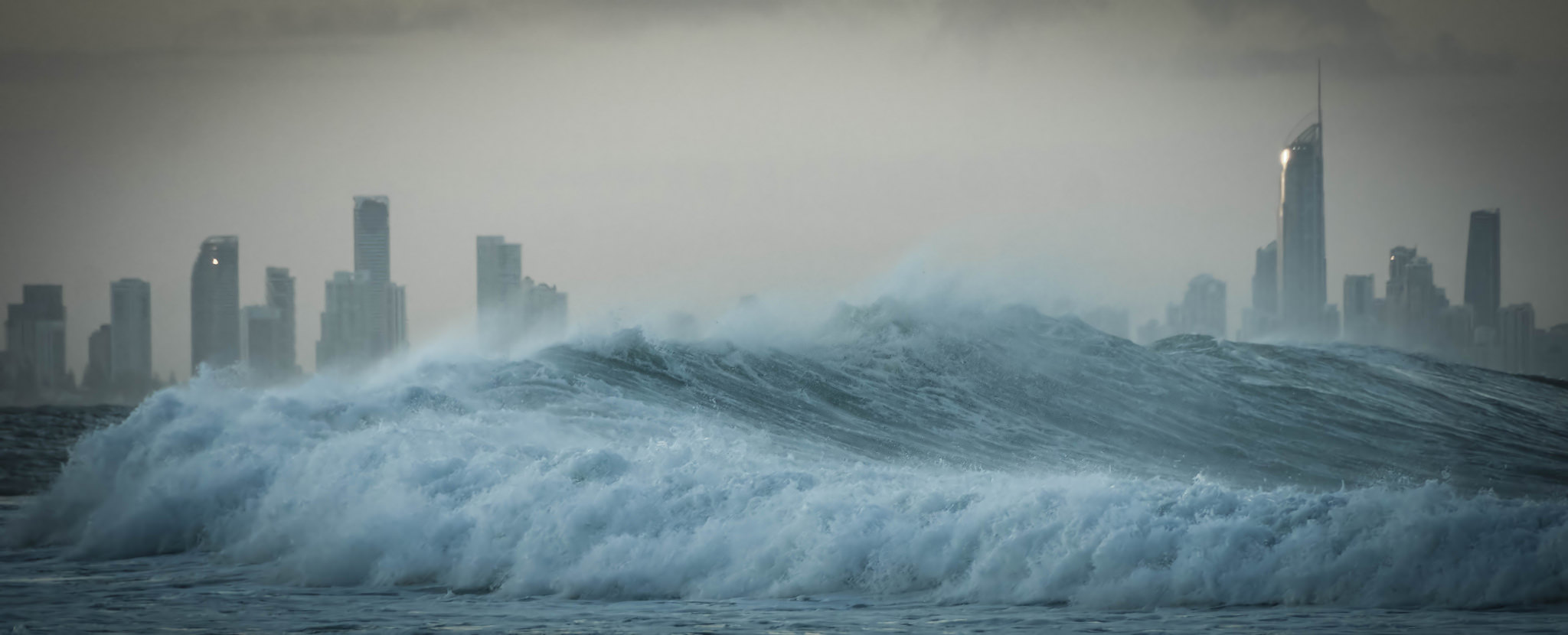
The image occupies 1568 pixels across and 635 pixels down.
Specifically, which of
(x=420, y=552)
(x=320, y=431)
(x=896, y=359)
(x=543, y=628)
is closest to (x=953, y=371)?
(x=896, y=359)

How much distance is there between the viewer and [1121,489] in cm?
1108

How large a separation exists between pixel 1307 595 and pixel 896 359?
51.8 ft

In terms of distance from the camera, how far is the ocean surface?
9.46 meters

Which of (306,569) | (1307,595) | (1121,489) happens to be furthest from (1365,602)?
(306,569)

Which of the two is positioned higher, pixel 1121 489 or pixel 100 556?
pixel 1121 489

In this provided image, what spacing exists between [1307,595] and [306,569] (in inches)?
343

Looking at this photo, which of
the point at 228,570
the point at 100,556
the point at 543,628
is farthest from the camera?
the point at 100,556

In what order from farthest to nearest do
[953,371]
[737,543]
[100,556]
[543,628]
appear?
[953,371], [100,556], [737,543], [543,628]

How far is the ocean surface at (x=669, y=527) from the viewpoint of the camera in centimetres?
946

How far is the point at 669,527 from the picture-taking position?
1147 cm

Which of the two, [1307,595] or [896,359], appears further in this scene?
[896,359]

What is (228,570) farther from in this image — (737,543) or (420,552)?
(737,543)

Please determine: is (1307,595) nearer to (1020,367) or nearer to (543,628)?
(543,628)

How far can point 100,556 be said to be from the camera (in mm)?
13055
